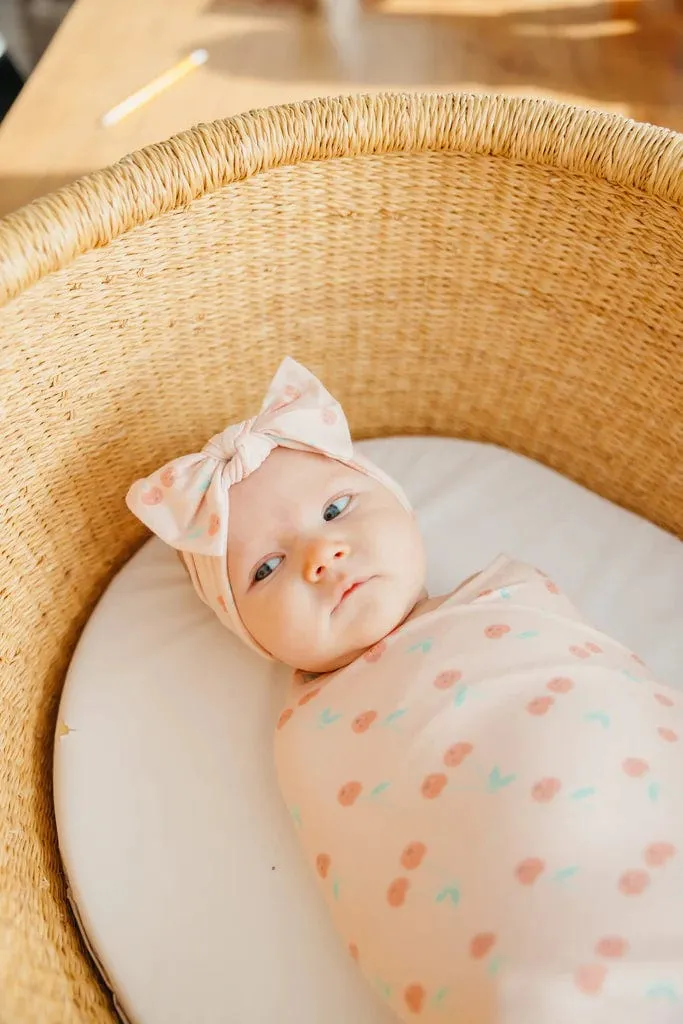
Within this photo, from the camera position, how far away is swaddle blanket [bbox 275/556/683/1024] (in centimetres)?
63

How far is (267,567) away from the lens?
834 millimetres

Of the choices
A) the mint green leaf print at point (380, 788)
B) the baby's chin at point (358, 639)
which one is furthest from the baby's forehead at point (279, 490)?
the mint green leaf print at point (380, 788)

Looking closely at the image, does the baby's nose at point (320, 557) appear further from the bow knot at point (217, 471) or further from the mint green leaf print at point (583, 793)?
the mint green leaf print at point (583, 793)

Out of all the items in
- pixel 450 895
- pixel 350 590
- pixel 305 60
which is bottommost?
pixel 450 895

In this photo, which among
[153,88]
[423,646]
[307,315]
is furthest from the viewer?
[153,88]

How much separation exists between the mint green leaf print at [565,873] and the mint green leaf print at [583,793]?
Answer: 0.16 ft

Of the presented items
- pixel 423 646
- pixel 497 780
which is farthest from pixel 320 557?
pixel 497 780

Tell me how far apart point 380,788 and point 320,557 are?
0.20 metres

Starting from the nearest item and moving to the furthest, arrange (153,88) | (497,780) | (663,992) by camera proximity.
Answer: (663,992) < (497,780) < (153,88)

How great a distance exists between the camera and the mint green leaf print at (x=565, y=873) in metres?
0.66

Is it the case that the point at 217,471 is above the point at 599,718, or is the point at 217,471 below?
above

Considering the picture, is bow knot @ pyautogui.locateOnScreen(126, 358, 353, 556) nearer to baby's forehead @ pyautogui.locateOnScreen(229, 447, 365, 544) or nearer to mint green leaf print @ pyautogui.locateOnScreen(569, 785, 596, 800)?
baby's forehead @ pyautogui.locateOnScreen(229, 447, 365, 544)

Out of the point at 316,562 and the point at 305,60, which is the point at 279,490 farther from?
the point at 305,60

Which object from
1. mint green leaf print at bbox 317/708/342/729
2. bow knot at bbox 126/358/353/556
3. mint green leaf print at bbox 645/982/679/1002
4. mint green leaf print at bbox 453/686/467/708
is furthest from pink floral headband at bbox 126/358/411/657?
mint green leaf print at bbox 645/982/679/1002
